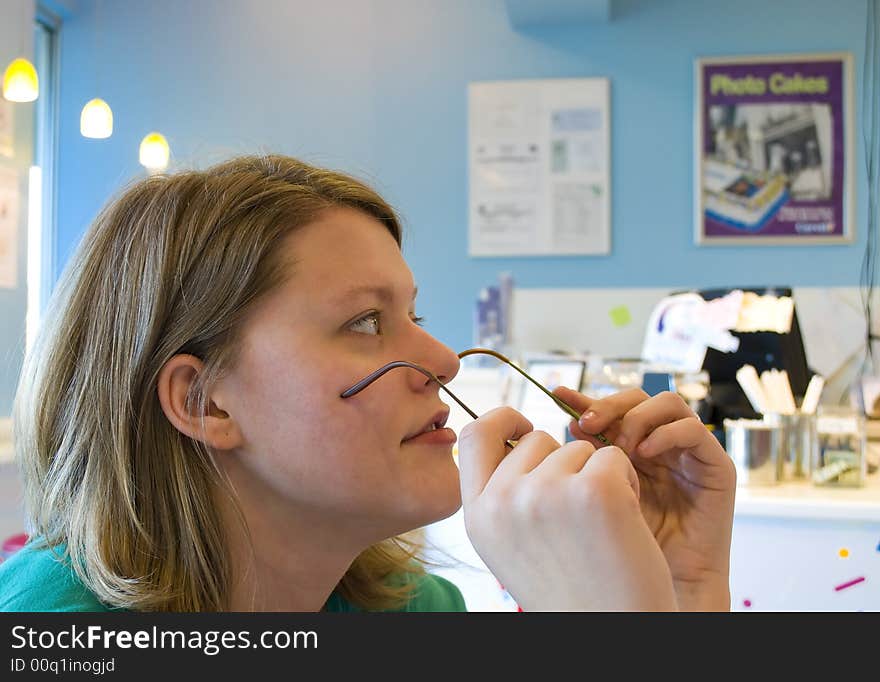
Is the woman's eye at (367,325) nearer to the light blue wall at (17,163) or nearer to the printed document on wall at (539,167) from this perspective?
the light blue wall at (17,163)

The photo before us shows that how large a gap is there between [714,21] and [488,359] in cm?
155

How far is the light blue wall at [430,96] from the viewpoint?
317 cm

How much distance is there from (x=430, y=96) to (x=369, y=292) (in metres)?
2.74

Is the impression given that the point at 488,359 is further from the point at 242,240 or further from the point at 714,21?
the point at 242,240

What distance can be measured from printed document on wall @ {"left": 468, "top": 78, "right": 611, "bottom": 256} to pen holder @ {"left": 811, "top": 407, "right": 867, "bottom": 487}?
5.07 feet

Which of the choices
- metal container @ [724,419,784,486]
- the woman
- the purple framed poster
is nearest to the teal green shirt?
the woman

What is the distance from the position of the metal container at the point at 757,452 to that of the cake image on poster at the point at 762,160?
60.5 inches

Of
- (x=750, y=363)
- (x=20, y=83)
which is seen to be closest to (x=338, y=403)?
(x=750, y=363)

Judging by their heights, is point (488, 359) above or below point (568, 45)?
below

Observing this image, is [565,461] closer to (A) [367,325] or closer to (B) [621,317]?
(A) [367,325]

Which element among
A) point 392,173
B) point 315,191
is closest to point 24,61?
point 392,173

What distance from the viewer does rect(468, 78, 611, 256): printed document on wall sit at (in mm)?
3256

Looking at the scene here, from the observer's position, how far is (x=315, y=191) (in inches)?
33.5

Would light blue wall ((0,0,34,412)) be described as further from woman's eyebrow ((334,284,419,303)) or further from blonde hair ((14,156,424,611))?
woman's eyebrow ((334,284,419,303))
